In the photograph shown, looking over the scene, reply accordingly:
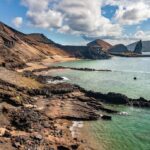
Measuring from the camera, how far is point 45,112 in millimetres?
59656

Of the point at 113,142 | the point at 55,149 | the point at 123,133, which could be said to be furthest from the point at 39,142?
the point at 123,133

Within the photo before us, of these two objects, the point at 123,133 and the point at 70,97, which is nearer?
the point at 123,133

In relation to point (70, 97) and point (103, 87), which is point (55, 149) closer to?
point (70, 97)

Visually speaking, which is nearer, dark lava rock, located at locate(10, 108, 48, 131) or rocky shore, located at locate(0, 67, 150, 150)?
rocky shore, located at locate(0, 67, 150, 150)

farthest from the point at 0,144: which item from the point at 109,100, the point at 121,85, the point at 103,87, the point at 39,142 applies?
the point at 121,85

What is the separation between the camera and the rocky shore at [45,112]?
4459 centimetres

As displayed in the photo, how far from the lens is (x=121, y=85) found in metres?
104

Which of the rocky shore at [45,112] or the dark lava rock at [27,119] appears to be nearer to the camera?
the rocky shore at [45,112]

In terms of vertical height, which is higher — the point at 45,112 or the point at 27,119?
the point at 27,119

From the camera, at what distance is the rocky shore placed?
1756 inches

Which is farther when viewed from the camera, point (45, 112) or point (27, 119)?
point (45, 112)

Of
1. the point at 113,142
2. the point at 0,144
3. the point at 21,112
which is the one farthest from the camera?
the point at 21,112

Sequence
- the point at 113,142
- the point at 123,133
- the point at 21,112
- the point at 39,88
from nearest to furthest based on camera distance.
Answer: the point at 113,142, the point at 123,133, the point at 21,112, the point at 39,88

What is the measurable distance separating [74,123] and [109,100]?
19957 millimetres
